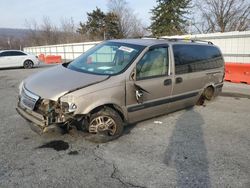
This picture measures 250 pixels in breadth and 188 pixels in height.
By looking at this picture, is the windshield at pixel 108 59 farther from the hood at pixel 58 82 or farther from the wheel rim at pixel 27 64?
the wheel rim at pixel 27 64

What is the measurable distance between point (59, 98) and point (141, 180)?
1.76 metres

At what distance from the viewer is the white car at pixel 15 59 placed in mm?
18719

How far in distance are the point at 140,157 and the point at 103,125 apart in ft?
2.90

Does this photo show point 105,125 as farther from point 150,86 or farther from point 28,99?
point 28,99

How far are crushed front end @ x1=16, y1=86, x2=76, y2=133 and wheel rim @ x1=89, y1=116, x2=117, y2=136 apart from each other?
469 millimetres

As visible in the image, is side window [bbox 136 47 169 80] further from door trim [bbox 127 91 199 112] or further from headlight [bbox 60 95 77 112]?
headlight [bbox 60 95 77 112]

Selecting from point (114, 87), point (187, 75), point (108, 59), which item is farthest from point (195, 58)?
point (114, 87)

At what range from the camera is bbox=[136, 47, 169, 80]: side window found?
505 cm

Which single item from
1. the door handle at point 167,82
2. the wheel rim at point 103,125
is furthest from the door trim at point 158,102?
the wheel rim at point 103,125

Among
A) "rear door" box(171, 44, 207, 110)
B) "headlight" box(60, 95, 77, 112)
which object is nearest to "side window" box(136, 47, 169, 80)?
"rear door" box(171, 44, 207, 110)

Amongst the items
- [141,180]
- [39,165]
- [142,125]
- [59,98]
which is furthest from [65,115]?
[142,125]

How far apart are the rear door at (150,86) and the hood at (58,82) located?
0.61 meters

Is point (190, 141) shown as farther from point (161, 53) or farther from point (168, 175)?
point (161, 53)

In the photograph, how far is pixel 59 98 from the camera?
425 centimetres
